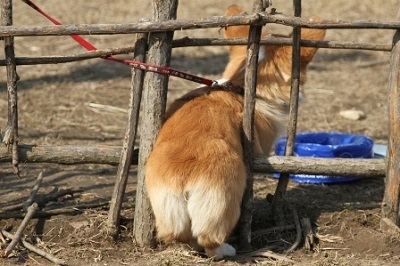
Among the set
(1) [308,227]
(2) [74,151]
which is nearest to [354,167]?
(1) [308,227]

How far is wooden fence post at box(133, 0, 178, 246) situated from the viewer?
4781 millimetres

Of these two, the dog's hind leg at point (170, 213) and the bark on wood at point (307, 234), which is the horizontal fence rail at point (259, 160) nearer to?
the bark on wood at point (307, 234)

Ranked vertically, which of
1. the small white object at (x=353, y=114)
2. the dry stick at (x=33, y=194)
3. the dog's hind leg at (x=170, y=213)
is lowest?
the dry stick at (x=33, y=194)

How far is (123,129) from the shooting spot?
8.09m

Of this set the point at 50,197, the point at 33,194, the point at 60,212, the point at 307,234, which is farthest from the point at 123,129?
the point at 307,234

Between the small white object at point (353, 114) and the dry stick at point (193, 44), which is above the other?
the dry stick at point (193, 44)

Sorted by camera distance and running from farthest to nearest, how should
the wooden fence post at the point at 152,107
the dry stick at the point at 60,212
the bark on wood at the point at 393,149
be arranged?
the dry stick at the point at 60,212, the bark on wood at the point at 393,149, the wooden fence post at the point at 152,107

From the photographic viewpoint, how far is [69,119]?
26.9 ft

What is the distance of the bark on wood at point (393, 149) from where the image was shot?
5137 mm

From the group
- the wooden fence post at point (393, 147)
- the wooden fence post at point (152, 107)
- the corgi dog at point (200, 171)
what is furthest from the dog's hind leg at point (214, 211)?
the wooden fence post at point (393, 147)

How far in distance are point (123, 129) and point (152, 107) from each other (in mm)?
3194

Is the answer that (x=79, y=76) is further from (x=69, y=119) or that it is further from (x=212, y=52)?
(x=212, y=52)

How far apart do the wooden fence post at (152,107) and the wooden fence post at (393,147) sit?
1636mm

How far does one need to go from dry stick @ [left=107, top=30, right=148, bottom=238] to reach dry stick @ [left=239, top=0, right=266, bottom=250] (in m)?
0.74
